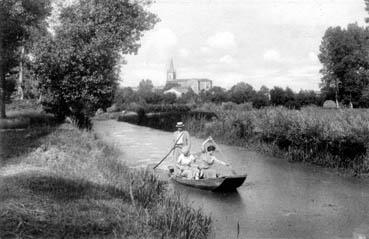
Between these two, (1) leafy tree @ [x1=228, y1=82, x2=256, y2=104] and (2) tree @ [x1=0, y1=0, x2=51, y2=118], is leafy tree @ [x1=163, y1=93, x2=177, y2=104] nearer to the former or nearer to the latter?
(1) leafy tree @ [x1=228, y1=82, x2=256, y2=104]

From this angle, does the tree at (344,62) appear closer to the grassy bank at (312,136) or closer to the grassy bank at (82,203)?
the grassy bank at (312,136)

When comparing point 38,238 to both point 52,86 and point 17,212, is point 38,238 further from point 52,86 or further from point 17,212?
point 52,86

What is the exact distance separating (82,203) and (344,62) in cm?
6641

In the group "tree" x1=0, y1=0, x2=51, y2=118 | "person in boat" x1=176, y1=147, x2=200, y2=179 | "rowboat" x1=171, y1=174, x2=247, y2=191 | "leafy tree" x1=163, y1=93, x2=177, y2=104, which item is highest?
"tree" x1=0, y1=0, x2=51, y2=118

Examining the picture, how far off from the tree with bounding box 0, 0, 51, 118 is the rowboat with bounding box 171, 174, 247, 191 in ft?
60.4

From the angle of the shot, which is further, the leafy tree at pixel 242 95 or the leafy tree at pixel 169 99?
the leafy tree at pixel 169 99

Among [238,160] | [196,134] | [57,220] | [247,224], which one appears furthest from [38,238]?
[196,134]

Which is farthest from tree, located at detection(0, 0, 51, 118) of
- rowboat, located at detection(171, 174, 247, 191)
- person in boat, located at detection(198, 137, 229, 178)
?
rowboat, located at detection(171, 174, 247, 191)

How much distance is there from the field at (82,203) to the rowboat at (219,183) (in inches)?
107

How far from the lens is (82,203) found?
9.48 metres

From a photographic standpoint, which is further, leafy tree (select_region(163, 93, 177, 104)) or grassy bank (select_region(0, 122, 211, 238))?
leafy tree (select_region(163, 93, 177, 104))

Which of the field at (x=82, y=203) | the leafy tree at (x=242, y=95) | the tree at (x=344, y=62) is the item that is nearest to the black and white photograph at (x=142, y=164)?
the field at (x=82, y=203)

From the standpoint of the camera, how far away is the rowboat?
15664mm

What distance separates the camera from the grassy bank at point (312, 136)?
787 inches
